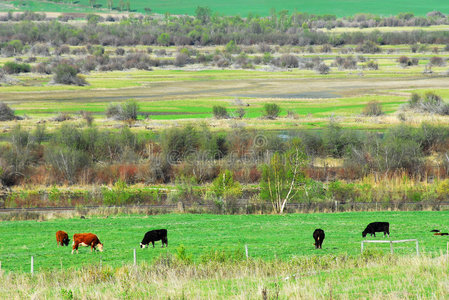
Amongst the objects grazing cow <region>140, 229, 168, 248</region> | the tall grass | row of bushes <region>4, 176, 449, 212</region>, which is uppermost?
the tall grass

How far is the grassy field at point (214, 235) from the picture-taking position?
67.4 feet

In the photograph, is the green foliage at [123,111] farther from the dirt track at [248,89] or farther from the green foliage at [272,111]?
the green foliage at [272,111]

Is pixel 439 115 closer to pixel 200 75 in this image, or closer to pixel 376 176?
pixel 376 176

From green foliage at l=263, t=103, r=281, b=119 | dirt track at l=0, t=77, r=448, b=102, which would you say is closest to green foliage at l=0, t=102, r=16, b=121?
dirt track at l=0, t=77, r=448, b=102

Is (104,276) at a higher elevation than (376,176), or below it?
higher

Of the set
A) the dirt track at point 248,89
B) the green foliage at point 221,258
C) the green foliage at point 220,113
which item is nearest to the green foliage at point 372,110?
the dirt track at point 248,89

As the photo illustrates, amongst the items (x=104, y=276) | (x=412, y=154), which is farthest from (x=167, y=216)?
(x=412, y=154)

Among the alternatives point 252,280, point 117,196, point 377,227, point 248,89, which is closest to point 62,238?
point 252,280

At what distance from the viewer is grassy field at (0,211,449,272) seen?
20547 mm

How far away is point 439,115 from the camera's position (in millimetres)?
69438

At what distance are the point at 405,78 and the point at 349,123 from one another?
4443cm

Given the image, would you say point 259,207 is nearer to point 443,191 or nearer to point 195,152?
A: point 443,191

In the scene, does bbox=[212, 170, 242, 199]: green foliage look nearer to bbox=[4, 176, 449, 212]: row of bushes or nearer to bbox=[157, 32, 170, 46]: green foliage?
bbox=[4, 176, 449, 212]: row of bushes

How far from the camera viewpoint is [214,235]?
2552 centimetres
